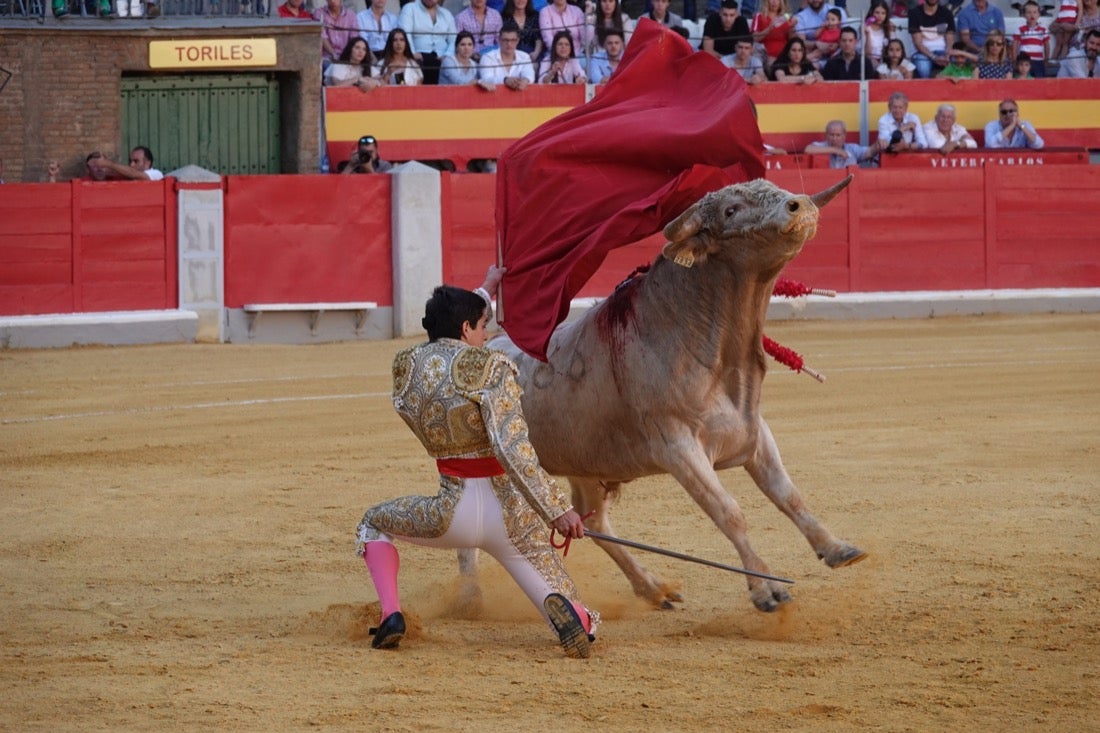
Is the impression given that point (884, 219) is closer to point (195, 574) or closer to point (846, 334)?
point (846, 334)

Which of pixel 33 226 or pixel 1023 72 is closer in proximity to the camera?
pixel 33 226

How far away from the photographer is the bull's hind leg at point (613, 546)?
5.32 meters

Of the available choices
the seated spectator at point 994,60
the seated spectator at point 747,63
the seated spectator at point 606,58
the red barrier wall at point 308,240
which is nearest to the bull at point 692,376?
the red barrier wall at point 308,240

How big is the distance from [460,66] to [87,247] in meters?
3.78

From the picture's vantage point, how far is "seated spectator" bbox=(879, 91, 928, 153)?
1498 centimetres

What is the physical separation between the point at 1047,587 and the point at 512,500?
1867mm

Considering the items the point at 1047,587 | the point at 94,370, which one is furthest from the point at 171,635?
the point at 94,370

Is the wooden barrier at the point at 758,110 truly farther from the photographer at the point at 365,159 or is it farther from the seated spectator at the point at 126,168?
the seated spectator at the point at 126,168

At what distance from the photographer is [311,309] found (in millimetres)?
13586

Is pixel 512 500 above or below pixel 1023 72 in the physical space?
below

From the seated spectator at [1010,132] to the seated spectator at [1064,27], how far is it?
1.38m

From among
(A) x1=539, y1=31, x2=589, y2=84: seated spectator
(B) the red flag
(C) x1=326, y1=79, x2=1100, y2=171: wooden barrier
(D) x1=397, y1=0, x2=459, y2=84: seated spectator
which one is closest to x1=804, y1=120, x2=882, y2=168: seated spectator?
(C) x1=326, y1=79, x2=1100, y2=171: wooden barrier

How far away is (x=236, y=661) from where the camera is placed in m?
4.44

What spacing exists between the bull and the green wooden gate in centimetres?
1065
